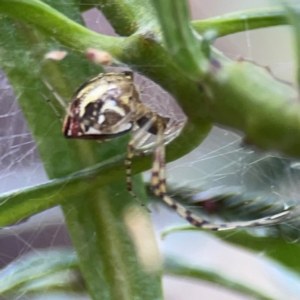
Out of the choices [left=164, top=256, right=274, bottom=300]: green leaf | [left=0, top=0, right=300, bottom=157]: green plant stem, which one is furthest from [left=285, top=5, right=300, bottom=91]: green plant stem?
[left=164, top=256, right=274, bottom=300]: green leaf

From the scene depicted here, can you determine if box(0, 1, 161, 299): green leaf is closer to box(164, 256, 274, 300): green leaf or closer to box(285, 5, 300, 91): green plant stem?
box(164, 256, 274, 300): green leaf

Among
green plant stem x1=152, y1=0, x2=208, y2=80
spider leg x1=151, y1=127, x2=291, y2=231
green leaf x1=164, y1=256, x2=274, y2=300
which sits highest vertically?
green plant stem x1=152, y1=0, x2=208, y2=80

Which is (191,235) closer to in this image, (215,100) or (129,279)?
(129,279)

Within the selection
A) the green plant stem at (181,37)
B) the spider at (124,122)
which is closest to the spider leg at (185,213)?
the spider at (124,122)

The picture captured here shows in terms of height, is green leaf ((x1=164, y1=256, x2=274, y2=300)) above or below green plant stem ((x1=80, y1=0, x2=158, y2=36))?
below

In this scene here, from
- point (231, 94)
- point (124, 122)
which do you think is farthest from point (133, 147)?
point (231, 94)

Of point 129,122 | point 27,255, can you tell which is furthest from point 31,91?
point 27,255

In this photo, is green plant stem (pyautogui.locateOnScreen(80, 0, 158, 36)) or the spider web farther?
the spider web

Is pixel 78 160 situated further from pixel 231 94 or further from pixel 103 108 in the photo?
pixel 231 94
